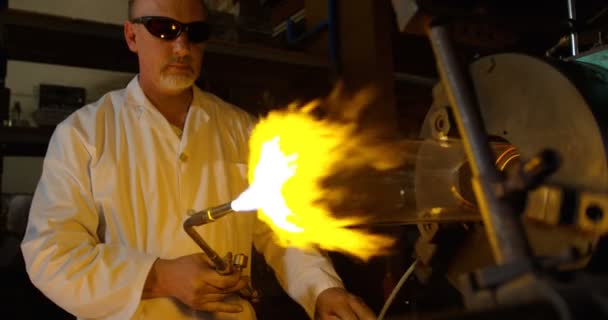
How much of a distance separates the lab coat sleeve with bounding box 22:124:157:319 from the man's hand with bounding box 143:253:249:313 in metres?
0.07

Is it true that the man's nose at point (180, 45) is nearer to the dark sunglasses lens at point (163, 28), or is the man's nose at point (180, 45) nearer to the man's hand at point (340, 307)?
the dark sunglasses lens at point (163, 28)

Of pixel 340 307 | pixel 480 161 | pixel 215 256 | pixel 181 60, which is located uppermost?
pixel 181 60

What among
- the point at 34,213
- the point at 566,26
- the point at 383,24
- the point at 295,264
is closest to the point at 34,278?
the point at 34,213

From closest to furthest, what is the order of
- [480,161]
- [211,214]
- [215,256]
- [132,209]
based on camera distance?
1. [480,161]
2. [211,214]
3. [215,256]
4. [132,209]

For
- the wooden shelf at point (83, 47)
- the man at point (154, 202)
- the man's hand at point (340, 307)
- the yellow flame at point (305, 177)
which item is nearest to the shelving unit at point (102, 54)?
the wooden shelf at point (83, 47)

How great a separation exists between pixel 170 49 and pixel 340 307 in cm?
90

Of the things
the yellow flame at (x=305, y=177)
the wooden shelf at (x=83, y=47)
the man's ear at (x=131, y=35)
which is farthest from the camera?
the wooden shelf at (x=83, y=47)

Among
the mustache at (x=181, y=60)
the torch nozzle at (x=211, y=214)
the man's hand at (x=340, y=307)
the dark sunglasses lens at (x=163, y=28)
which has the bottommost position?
the man's hand at (x=340, y=307)

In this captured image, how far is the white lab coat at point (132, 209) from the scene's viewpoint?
1.08 metres

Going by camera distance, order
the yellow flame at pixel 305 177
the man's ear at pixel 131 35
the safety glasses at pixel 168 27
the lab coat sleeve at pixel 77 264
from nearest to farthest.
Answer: the yellow flame at pixel 305 177 → the lab coat sleeve at pixel 77 264 → the safety glasses at pixel 168 27 → the man's ear at pixel 131 35

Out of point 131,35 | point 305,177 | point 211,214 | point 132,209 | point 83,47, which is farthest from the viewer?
point 83,47

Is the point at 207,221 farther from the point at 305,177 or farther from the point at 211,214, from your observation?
the point at 305,177

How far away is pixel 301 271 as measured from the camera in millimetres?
1232

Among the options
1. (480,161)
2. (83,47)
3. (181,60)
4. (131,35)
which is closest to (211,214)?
(480,161)
